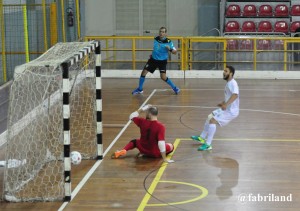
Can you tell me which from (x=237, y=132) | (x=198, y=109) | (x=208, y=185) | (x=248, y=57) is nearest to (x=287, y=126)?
(x=237, y=132)

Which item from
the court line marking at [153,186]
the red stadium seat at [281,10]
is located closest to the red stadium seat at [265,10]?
the red stadium seat at [281,10]

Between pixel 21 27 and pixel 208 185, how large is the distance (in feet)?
40.1

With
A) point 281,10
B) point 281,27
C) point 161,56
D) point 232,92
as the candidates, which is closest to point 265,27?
point 281,27

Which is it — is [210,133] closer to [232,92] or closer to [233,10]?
[232,92]

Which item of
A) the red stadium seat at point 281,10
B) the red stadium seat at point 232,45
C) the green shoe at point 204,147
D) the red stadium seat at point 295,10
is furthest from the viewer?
the red stadium seat at point 281,10

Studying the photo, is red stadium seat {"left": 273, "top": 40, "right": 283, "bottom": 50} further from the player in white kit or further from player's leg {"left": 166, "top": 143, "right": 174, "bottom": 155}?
player's leg {"left": 166, "top": 143, "right": 174, "bottom": 155}

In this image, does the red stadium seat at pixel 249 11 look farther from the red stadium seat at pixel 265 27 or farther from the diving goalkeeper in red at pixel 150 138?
the diving goalkeeper in red at pixel 150 138

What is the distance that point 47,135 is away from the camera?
41.5 ft

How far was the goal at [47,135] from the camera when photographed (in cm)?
1055

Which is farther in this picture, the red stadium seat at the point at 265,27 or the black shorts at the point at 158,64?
the red stadium seat at the point at 265,27

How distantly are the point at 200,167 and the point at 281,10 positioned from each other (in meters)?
17.4

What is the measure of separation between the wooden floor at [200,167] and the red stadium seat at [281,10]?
380 inches

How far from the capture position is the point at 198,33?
1120 inches

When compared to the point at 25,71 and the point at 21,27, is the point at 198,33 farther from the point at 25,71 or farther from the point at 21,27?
the point at 25,71
